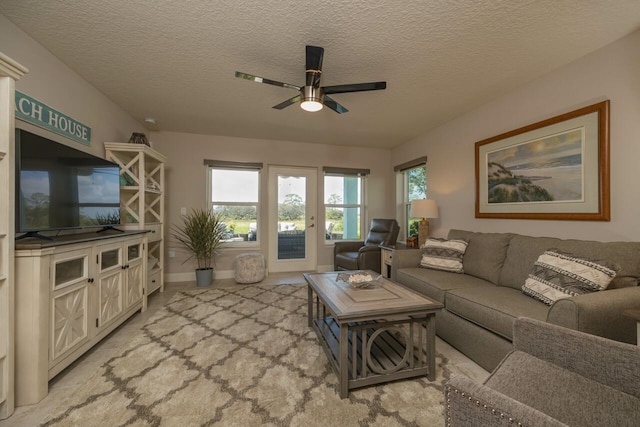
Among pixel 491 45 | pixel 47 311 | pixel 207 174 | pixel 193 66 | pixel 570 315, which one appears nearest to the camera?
pixel 570 315

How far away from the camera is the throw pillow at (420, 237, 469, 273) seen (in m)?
2.62

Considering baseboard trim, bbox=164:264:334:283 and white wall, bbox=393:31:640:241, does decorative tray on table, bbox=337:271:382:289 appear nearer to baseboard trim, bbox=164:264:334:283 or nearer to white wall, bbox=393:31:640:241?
white wall, bbox=393:31:640:241

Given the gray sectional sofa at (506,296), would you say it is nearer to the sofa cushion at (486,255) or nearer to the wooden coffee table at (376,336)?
the sofa cushion at (486,255)

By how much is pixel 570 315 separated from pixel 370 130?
3260 mm

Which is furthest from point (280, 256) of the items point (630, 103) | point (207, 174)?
point (630, 103)

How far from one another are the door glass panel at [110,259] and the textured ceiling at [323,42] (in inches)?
65.6

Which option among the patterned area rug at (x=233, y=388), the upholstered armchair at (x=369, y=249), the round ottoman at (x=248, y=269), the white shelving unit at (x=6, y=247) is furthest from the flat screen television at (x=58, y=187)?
the upholstered armchair at (x=369, y=249)

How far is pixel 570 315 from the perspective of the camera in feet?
4.20

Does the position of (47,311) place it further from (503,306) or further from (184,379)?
(503,306)

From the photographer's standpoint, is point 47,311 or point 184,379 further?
point 184,379

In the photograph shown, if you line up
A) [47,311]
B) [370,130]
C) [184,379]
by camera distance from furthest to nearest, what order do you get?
[370,130]
[184,379]
[47,311]

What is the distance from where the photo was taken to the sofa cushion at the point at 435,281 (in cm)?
216

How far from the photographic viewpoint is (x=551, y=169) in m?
2.29

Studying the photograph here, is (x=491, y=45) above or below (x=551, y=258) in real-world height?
above
